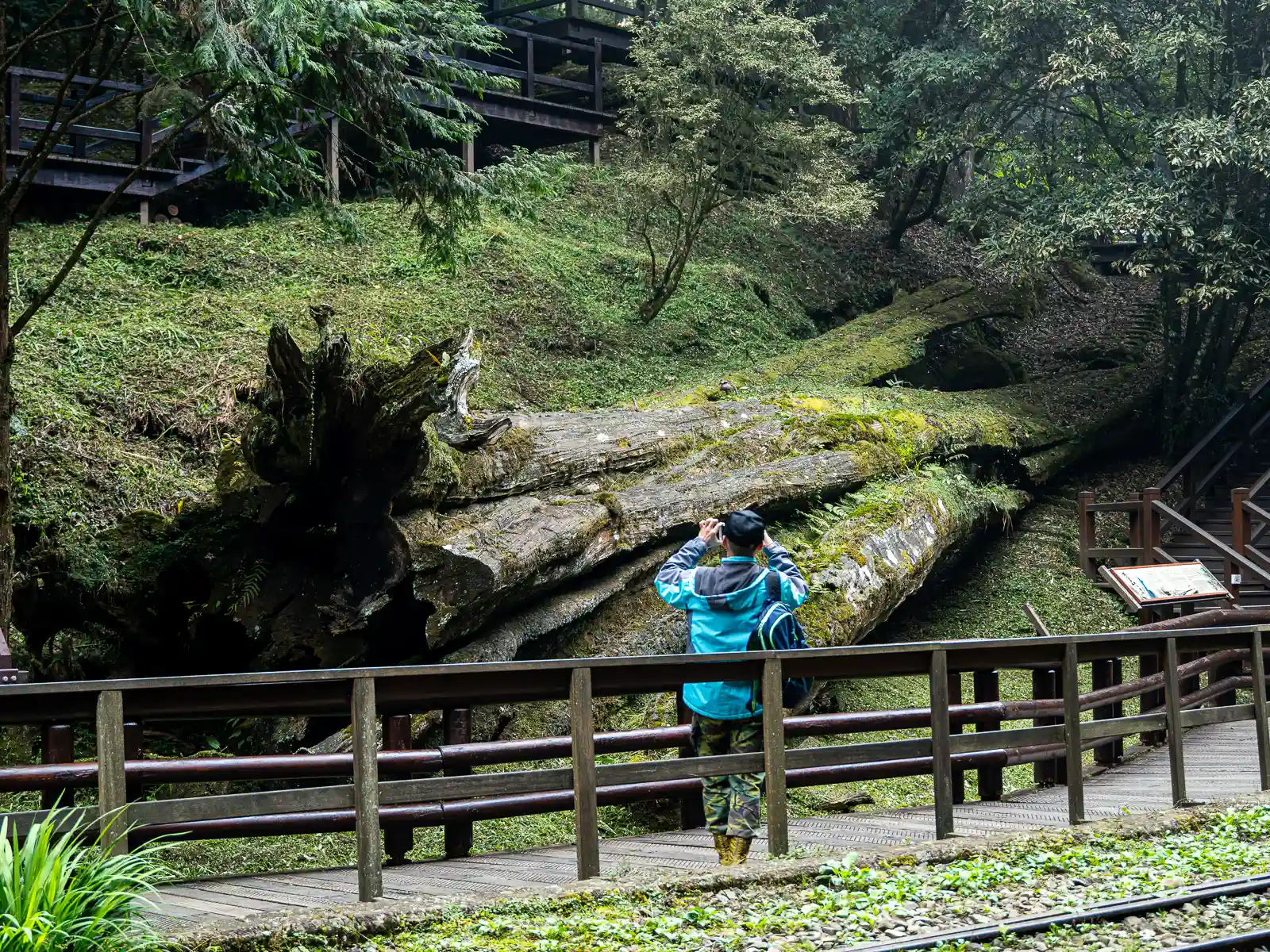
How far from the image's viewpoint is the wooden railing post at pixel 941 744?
6.80 metres

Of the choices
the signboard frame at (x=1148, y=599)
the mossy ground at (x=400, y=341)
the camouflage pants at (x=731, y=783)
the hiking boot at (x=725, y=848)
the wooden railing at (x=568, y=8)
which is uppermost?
the wooden railing at (x=568, y=8)

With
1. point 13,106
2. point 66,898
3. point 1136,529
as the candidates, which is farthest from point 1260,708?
point 13,106

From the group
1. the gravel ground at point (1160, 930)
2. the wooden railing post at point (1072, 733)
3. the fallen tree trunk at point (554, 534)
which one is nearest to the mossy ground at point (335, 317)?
the fallen tree trunk at point (554, 534)

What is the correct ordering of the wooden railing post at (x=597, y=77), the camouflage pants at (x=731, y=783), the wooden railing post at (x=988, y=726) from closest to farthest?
1. the camouflage pants at (x=731, y=783)
2. the wooden railing post at (x=988, y=726)
3. the wooden railing post at (x=597, y=77)

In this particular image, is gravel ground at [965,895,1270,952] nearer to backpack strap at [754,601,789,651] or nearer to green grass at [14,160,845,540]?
backpack strap at [754,601,789,651]

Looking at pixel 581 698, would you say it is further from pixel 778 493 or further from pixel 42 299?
pixel 778 493

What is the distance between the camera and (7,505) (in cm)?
950

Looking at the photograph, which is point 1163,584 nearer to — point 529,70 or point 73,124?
point 73,124

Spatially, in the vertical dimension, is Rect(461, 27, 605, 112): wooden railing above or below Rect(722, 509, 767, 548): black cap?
above

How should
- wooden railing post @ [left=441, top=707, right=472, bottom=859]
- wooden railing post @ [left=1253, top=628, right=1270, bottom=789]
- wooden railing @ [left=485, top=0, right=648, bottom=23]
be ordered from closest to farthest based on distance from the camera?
wooden railing post @ [left=441, top=707, right=472, bottom=859], wooden railing post @ [left=1253, top=628, right=1270, bottom=789], wooden railing @ [left=485, top=0, right=648, bottom=23]

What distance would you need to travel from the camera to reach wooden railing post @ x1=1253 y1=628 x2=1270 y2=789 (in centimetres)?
862

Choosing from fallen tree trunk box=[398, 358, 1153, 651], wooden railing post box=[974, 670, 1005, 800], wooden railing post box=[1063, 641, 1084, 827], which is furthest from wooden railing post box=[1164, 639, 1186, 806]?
fallen tree trunk box=[398, 358, 1153, 651]

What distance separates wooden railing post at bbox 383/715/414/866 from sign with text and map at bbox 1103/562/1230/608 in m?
8.08

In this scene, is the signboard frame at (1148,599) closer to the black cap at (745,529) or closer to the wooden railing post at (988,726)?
the wooden railing post at (988,726)
